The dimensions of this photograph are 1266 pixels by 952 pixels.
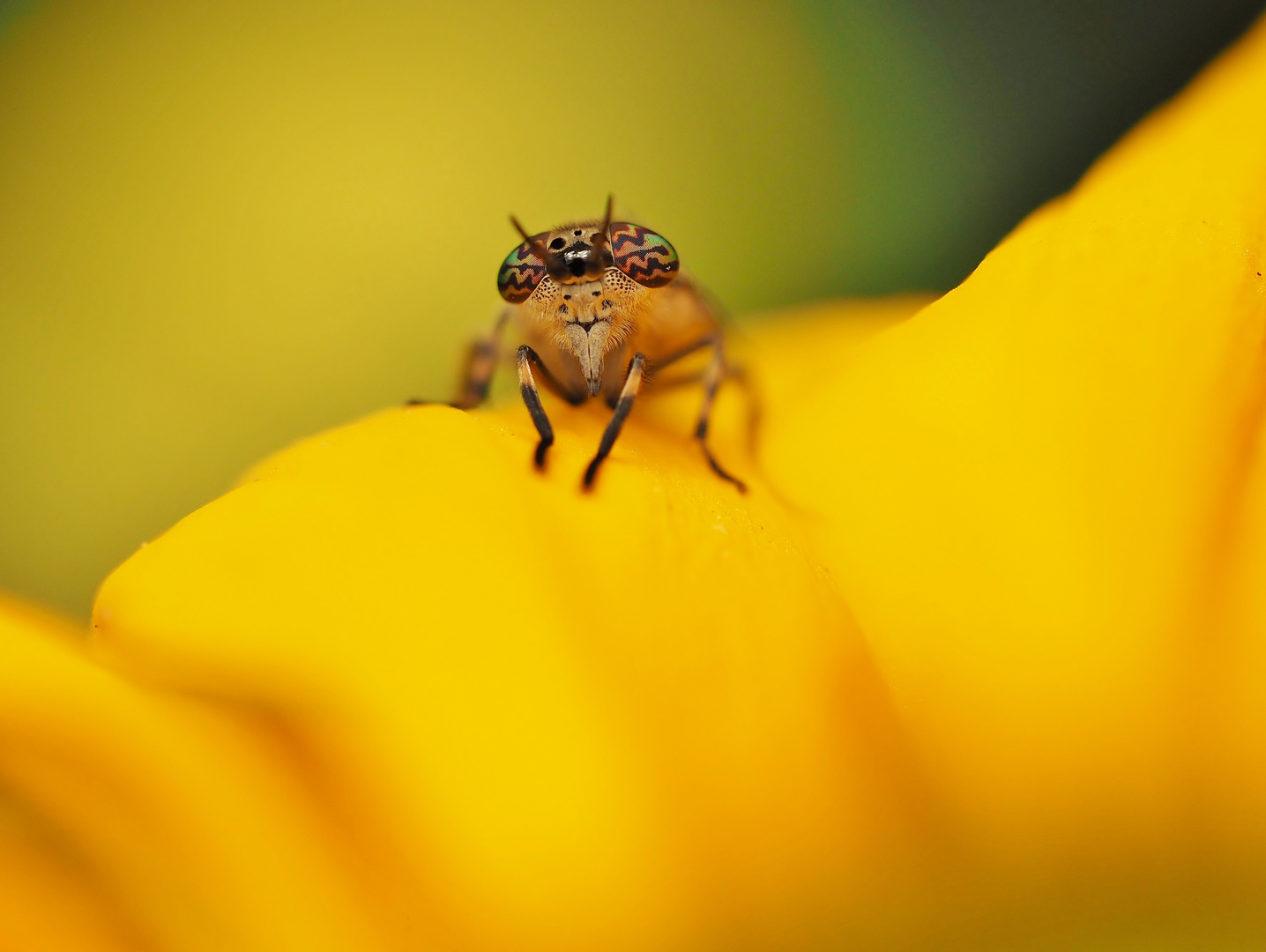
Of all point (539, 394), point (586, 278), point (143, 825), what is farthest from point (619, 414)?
Result: point (143, 825)

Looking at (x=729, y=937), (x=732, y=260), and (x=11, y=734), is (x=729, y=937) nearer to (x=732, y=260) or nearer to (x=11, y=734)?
(x=11, y=734)

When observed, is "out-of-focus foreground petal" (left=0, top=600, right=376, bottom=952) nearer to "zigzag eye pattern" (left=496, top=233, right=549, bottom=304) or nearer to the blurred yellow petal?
the blurred yellow petal

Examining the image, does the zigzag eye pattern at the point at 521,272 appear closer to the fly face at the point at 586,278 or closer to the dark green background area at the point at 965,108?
the fly face at the point at 586,278

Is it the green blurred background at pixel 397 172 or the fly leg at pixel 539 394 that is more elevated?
the green blurred background at pixel 397 172

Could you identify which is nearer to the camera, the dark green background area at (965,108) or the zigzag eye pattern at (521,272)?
the zigzag eye pattern at (521,272)

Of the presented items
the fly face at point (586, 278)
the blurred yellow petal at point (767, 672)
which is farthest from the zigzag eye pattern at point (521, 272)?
the blurred yellow petal at point (767, 672)

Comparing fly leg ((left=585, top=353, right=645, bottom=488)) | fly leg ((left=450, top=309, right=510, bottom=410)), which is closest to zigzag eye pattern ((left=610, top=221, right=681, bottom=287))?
fly leg ((left=585, top=353, right=645, bottom=488))
